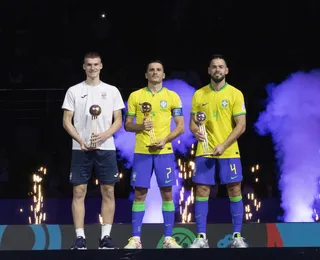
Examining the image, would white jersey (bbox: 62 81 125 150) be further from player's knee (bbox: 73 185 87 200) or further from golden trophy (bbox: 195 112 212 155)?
golden trophy (bbox: 195 112 212 155)

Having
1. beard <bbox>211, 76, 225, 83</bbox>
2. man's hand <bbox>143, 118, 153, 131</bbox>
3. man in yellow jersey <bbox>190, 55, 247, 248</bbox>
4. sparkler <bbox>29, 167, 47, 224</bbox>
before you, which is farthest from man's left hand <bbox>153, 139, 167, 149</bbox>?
sparkler <bbox>29, 167, 47, 224</bbox>

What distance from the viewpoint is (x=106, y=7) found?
7.80m

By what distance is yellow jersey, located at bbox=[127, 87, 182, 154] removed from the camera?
533 centimetres

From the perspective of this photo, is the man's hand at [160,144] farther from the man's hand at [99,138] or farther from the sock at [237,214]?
the sock at [237,214]

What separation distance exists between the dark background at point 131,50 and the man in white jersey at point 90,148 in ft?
8.24

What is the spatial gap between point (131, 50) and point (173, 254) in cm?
356

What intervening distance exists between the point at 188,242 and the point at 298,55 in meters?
2.89

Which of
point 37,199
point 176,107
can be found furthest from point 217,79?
point 37,199

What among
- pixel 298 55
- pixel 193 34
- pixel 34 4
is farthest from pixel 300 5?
pixel 34 4

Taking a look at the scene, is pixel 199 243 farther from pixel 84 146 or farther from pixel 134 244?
pixel 84 146

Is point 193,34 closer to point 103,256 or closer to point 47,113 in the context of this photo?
point 47,113

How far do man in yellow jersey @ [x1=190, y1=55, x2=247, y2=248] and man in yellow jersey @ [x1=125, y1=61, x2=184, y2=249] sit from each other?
0.19 metres

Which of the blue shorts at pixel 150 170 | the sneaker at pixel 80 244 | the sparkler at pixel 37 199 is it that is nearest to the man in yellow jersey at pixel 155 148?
the blue shorts at pixel 150 170

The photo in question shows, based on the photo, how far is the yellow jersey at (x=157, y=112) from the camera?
17.5 feet
